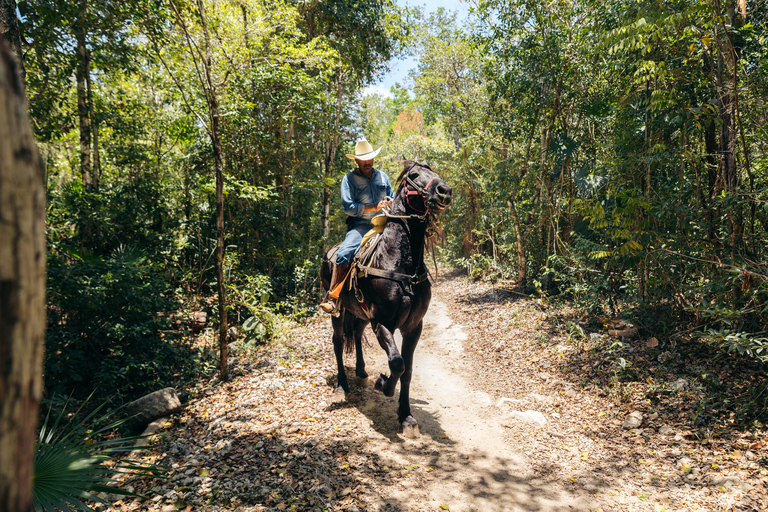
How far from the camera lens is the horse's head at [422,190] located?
4.02 meters

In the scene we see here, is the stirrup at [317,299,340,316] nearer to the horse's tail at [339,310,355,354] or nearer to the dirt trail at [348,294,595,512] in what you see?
the horse's tail at [339,310,355,354]

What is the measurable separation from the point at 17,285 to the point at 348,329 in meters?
5.40

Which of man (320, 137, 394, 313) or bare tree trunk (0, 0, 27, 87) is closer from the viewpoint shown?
bare tree trunk (0, 0, 27, 87)

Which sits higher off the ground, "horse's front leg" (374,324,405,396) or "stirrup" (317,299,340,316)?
"stirrup" (317,299,340,316)

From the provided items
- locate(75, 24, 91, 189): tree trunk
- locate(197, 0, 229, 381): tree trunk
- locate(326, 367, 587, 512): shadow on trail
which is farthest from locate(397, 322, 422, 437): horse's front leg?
locate(75, 24, 91, 189): tree trunk

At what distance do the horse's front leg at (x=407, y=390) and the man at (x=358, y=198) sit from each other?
1200mm

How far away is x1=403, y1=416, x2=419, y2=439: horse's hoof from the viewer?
4563 millimetres

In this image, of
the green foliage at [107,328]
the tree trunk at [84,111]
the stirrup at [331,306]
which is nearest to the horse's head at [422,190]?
the stirrup at [331,306]

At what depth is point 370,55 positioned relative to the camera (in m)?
13.1

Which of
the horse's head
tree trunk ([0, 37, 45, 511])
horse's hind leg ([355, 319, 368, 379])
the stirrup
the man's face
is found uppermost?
the man's face

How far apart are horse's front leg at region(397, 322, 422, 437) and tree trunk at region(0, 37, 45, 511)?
4.11 m

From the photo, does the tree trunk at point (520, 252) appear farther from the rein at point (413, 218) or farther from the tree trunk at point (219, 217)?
the tree trunk at point (219, 217)

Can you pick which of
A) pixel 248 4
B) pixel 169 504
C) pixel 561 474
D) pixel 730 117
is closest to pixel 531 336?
pixel 561 474

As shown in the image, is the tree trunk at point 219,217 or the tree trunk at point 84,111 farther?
the tree trunk at point 84,111
